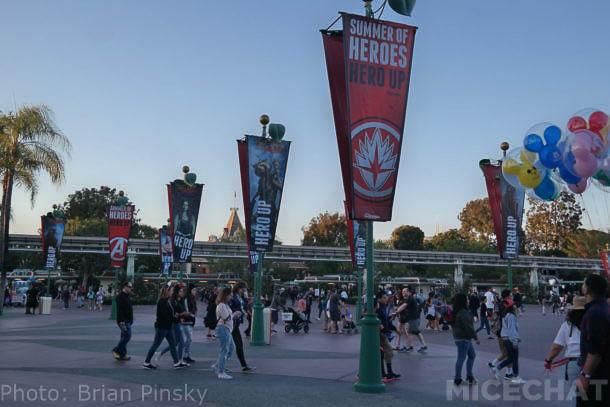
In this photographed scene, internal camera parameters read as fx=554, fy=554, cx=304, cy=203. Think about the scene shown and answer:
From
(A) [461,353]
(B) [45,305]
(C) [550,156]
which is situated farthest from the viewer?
(B) [45,305]

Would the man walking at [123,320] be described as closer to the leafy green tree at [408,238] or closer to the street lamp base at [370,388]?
the street lamp base at [370,388]

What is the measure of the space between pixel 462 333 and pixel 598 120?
565 centimetres

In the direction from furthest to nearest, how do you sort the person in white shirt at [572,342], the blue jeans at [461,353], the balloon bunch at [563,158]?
the balloon bunch at [563,158] → the blue jeans at [461,353] → the person in white shirt at [572,342]

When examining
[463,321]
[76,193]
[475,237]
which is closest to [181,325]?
[463,321]

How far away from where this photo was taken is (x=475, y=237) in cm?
10262

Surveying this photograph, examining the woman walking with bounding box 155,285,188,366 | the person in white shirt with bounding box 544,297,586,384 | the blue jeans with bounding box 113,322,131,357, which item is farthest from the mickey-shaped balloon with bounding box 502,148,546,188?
the blue jeans with bounding box 113,322,131,357

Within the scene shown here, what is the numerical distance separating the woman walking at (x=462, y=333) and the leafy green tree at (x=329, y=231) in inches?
3151

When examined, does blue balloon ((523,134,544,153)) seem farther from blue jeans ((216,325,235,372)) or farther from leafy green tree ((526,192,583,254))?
leafy green tree ((526,192,583,254))

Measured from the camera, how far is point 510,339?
404 inches

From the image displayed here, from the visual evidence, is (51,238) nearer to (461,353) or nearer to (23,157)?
(23,157)

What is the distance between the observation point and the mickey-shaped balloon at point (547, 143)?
12.7m

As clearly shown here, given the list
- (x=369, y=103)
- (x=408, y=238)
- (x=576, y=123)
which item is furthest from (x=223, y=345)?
(x=408, y=238)

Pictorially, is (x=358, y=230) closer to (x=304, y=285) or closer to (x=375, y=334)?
(x=375, y=334)

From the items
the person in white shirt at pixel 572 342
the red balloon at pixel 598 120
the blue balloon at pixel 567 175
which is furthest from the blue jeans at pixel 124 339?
the red balloon at pixel 598 120
